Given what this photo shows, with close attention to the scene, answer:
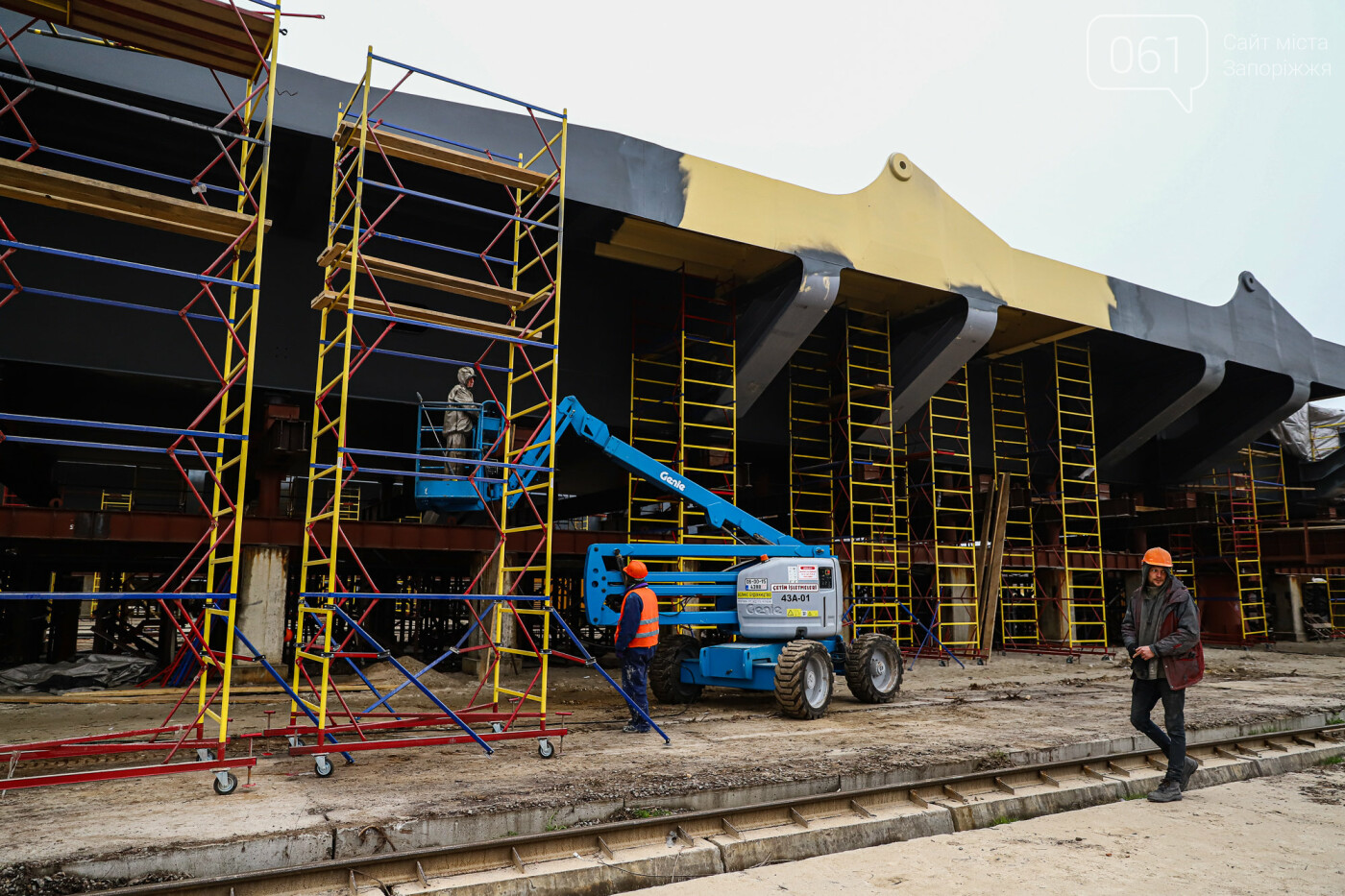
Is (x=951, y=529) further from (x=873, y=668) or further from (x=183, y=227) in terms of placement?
(x=183, y=227)

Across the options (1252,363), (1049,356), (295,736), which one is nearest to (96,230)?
(295,736)

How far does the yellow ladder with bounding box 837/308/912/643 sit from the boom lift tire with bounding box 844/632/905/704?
22.2 feet

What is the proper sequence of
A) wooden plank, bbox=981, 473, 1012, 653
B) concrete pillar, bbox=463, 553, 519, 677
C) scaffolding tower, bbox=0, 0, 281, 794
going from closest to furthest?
scaffolding tower, bbox=0, 0, 281, 794 → concrete pillar, bbox=463, 553, 519, 677 → wooden plank, bbox=981, 473, 1012, 653

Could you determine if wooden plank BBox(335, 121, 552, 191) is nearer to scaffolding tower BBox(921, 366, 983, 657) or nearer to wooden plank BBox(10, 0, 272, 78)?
wooden plank BBox(10, 0, 272, 78)

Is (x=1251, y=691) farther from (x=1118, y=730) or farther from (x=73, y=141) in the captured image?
(x=73, y=141)

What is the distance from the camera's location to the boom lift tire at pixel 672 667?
43.5ft

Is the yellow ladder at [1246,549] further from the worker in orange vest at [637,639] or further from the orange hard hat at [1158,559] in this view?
the worker in orange vest at [637,639]

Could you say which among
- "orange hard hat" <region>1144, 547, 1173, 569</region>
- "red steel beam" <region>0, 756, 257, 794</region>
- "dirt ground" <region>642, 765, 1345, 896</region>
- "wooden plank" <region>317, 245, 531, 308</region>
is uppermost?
"wooden plank" <region>317, 245, 531, 308</region>

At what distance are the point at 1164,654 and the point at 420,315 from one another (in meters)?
8.42

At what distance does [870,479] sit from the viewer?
71.4ft

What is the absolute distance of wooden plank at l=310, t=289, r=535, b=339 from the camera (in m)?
10.0

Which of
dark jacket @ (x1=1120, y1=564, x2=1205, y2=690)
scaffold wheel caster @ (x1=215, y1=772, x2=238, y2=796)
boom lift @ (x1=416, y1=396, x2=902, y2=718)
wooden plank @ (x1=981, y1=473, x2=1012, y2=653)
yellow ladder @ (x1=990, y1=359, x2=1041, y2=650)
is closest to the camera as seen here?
scaffold wheel caster @ (x1=215, y1=772, x2=238, y2=796)

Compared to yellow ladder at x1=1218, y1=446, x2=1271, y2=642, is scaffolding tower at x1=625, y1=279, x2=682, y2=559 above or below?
above

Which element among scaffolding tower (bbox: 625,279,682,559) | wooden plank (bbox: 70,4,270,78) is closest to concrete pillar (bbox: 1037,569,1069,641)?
scaffolding tower (bbox: 625,279,682,559)
